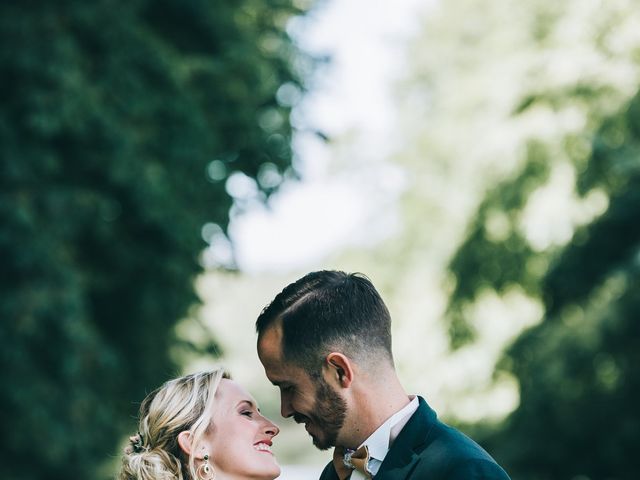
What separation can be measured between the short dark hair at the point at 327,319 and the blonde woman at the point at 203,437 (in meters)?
0.71

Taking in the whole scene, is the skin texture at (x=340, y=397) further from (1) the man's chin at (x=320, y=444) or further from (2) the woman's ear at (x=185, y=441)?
(2) the woman's ear at (x=185, y=441)

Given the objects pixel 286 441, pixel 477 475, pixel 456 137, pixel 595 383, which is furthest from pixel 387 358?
pixel 286 441

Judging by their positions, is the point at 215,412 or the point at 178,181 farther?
the point at 178,181

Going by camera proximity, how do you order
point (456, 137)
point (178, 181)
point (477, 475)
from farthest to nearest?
point (456, 137)
point (178, 181)
point (477, 475)

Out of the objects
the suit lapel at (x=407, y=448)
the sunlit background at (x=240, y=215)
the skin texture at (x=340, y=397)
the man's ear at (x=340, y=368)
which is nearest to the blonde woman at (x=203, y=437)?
the skin texture at (x=340, y=397)

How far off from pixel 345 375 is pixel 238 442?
83 centimetres

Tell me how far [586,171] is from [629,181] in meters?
1.17

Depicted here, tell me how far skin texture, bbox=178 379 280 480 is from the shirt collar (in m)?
0.75

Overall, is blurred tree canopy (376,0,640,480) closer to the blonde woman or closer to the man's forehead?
the blonde woman

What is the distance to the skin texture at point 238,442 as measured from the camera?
3.98 m

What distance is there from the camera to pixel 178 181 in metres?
11.7

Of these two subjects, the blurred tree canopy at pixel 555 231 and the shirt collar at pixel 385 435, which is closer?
the shirt collar at pixel 385 435

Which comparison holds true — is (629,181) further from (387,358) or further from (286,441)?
(286,441)

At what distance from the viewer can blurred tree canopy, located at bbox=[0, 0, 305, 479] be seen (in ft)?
35.2
